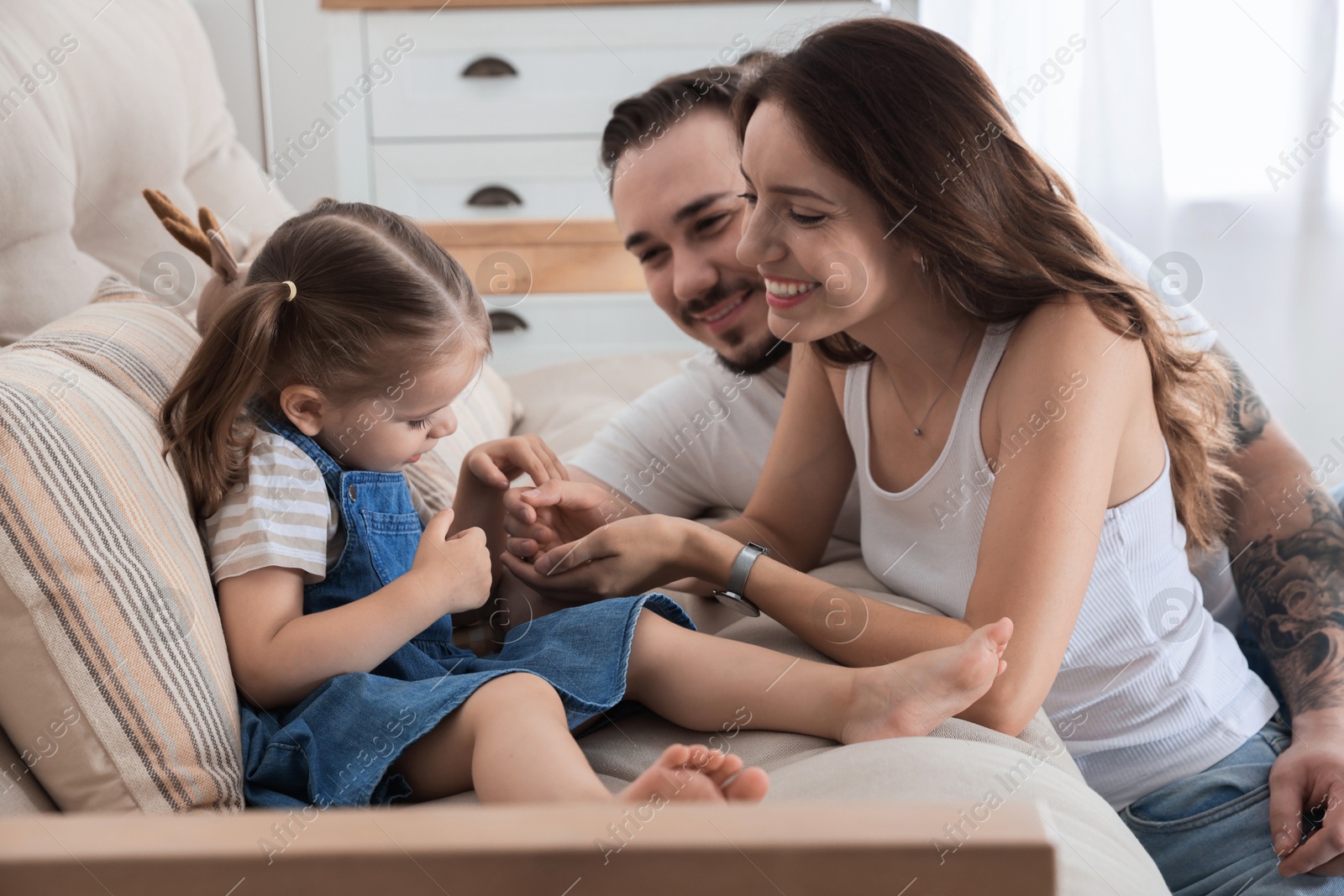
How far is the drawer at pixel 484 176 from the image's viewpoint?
2.59m

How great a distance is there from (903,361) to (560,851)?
683mm

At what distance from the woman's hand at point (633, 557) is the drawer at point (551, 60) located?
186 cm

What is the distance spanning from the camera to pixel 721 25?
2.57 m

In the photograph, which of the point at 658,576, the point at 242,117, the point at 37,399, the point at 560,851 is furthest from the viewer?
the point at 242,117

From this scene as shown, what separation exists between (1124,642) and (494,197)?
2064mm

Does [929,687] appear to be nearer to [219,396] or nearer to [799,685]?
[799,685]

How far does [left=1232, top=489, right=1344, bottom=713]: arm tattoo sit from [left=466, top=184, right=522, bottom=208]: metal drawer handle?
1.97 m

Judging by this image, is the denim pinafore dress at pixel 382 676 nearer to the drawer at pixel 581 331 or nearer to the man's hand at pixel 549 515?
the man's hand at pixel 549 515

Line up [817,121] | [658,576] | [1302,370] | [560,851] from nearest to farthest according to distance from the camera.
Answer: [560,851] → [817,121] → [658,576] → [1302,370]

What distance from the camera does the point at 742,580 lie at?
0.94 metres

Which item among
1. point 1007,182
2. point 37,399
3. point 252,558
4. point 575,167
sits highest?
point 1007,182

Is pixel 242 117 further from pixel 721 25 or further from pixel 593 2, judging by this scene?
pixel 721 25

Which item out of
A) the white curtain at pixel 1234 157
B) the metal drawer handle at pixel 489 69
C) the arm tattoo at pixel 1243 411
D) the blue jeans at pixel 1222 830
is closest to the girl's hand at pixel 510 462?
the blue jeans at pixel 1222 830

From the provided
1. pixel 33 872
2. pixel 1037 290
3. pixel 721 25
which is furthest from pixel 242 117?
pixel 33 872
